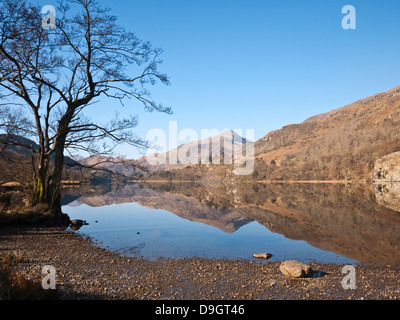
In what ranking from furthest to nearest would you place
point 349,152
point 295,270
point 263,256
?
point 349,152, point 263,256, point 295,270

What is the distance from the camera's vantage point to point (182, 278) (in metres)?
8.55

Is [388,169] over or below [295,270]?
over

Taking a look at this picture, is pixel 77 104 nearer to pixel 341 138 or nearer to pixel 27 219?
pixel 27 219

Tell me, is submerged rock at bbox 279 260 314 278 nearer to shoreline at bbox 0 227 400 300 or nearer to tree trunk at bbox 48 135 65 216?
shoreline at bbox 0 227 400 300

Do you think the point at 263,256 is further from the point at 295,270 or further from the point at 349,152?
the point at 349,152

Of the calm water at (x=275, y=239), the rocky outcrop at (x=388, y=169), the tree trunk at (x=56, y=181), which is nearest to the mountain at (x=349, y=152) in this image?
the rocky outcrop at (x=388, y=169)

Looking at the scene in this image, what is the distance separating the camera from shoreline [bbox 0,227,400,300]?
7.09m

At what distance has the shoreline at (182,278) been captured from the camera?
7.09 meters

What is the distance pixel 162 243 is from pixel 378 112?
18517cm

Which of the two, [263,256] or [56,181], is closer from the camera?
[263,256]

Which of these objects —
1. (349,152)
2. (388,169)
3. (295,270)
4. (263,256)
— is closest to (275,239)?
(263,256)

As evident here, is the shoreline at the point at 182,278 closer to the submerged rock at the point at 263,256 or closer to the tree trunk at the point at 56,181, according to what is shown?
the submerged rock at the point at 263,256
